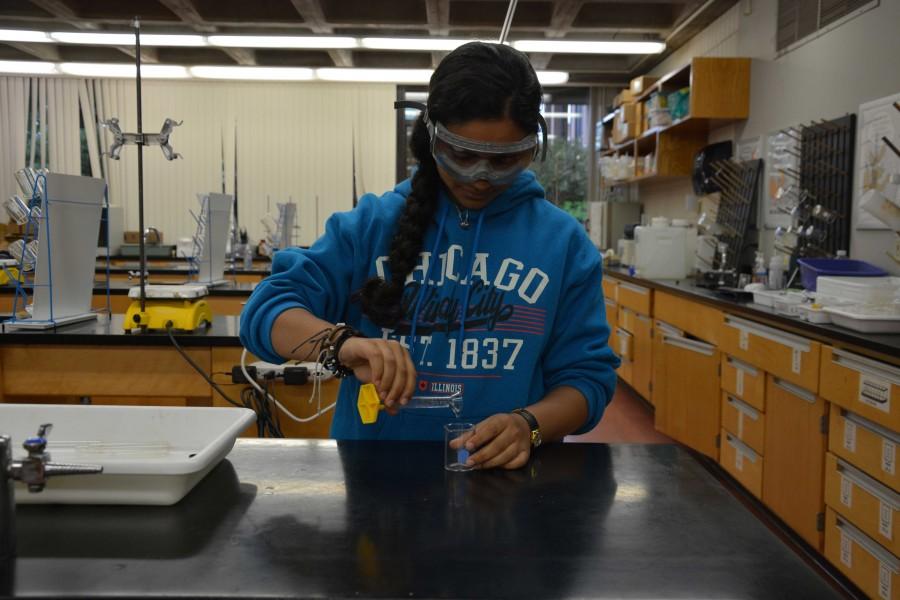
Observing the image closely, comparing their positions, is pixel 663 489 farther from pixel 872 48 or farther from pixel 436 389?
pixel 872 48

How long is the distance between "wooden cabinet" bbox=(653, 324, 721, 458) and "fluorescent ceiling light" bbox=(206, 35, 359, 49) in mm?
2816

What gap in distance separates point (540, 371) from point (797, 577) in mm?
660

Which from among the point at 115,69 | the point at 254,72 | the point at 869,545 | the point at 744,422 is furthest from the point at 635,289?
the point at 115,69

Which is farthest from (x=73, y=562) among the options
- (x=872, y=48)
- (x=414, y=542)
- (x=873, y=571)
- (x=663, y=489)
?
(x=872, y=48)

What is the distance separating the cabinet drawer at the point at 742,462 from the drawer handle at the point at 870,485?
0.66 metres

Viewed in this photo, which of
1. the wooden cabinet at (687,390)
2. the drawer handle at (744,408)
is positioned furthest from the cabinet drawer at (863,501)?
the wooden cabinet at (687,390)

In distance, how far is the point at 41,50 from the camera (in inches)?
270

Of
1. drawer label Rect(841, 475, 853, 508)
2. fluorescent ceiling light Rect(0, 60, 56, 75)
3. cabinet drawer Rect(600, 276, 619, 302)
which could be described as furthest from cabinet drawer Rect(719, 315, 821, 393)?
fluorescent ceiling light Rect(0, 60, 56, 75)

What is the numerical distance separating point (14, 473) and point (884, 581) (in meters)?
2.22

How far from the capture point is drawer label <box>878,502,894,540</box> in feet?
6.74

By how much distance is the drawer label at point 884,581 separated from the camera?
205cm

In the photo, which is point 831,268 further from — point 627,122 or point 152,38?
point 152,38

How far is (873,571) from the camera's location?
2139mm

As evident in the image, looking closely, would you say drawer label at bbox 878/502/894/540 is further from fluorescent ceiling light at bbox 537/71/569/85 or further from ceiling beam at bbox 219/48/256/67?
ceiling beam at bbox 219/48/256/67
